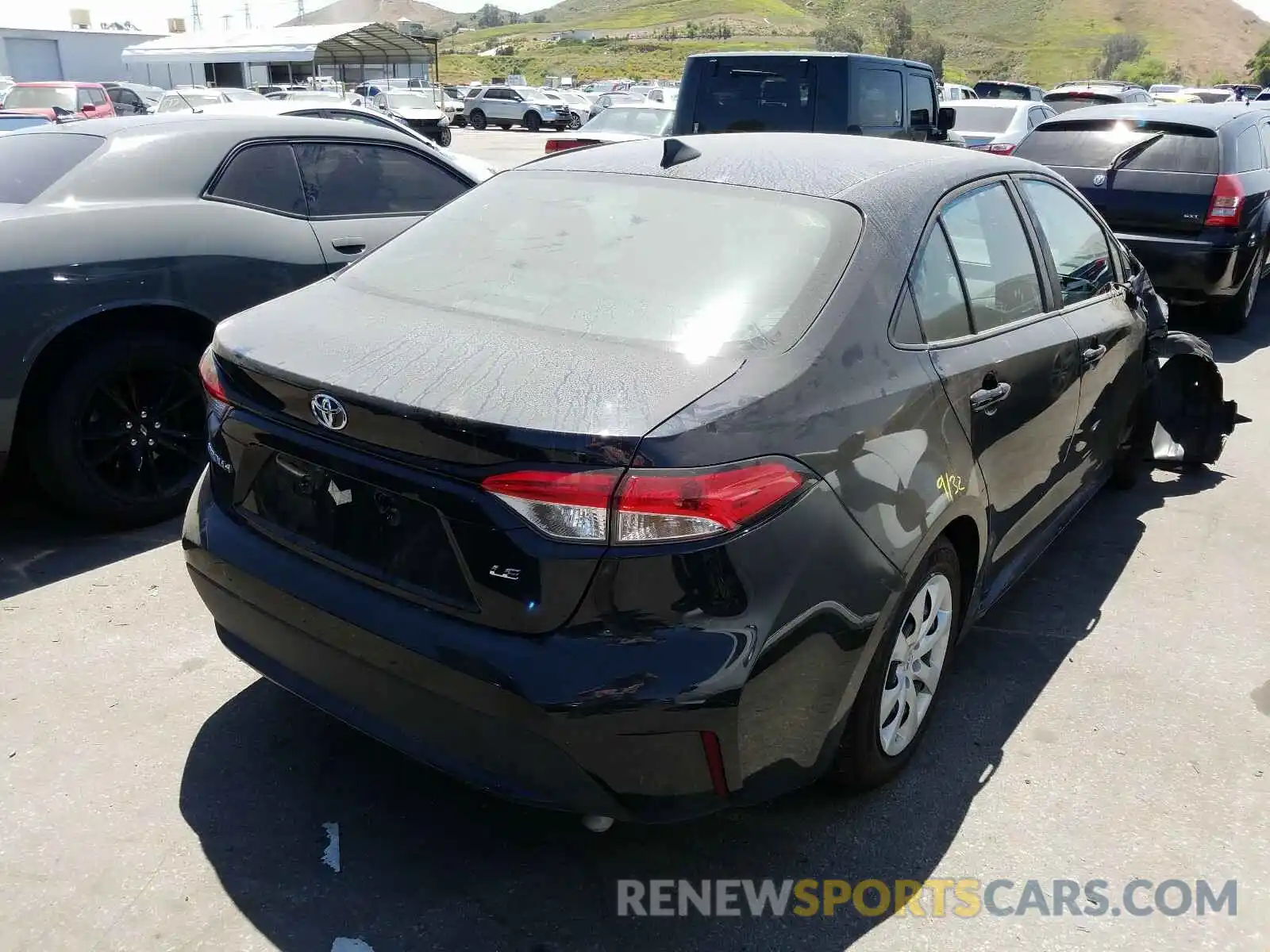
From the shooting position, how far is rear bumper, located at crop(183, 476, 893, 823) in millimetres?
2051

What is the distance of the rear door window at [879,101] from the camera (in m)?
9.30

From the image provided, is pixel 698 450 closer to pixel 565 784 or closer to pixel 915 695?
pixel 565 784

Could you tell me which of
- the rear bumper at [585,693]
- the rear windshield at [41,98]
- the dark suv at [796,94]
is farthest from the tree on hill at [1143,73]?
the rear bumper at [585,693]

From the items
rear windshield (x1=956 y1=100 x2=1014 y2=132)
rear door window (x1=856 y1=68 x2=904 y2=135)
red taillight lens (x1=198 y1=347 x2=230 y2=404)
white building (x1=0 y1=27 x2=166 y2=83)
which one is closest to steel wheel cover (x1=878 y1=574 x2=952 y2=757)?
red taillight lens (x1=198 y1=347 x2=230 y2=404)

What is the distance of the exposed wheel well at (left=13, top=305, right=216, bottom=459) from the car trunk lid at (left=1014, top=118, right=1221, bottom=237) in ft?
21.8

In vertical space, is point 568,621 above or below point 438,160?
below

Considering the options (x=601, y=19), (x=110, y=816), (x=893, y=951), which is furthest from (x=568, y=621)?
(x=601, y=19)

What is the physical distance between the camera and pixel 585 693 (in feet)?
6.70

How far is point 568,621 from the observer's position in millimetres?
2066

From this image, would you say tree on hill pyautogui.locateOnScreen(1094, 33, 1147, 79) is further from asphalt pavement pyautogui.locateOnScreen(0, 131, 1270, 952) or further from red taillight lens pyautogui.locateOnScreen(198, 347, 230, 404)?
red taillight lens pyautogui.locateOnScreen(198, 347, 230, 404)

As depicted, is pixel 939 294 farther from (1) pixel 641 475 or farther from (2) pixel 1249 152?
(2) pixel 1249 152

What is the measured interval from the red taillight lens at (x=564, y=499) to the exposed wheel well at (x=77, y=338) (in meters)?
2.81

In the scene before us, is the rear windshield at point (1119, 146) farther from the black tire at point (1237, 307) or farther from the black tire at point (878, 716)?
the black tire at point (878, 716)

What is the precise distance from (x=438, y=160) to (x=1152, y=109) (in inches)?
234
